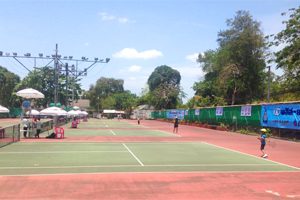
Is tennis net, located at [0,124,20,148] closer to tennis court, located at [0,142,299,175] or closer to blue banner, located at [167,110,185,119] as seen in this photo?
tennis court, located at [0,142,299,175]

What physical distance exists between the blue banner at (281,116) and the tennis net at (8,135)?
2007 centimetres

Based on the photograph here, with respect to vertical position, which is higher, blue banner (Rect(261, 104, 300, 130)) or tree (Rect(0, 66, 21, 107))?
tree (Rect(0, 66, 21, 107))

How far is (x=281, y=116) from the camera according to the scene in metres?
25.1

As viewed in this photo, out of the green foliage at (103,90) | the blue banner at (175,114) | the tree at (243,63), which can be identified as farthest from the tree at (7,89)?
the tree at (243,63)

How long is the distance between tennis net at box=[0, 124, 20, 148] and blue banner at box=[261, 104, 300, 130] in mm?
20073

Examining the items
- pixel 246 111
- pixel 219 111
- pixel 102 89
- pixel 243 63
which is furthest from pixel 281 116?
pixel 102 89

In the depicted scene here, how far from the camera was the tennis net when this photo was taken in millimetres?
18394

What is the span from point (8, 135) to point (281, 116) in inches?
803

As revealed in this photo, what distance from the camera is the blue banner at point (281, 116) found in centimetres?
2319

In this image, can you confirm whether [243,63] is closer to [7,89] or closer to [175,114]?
[175,114]

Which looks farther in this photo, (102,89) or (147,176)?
(102,89)

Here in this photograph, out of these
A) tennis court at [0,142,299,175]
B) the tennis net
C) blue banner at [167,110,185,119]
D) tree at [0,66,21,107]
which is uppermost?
tree at [0,66,21,107]

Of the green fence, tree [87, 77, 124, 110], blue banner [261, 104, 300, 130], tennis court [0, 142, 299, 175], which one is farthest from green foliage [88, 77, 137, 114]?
tennis court [0, 142, 299, 175]

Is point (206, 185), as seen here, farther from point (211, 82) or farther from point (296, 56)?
point (211, 82)
